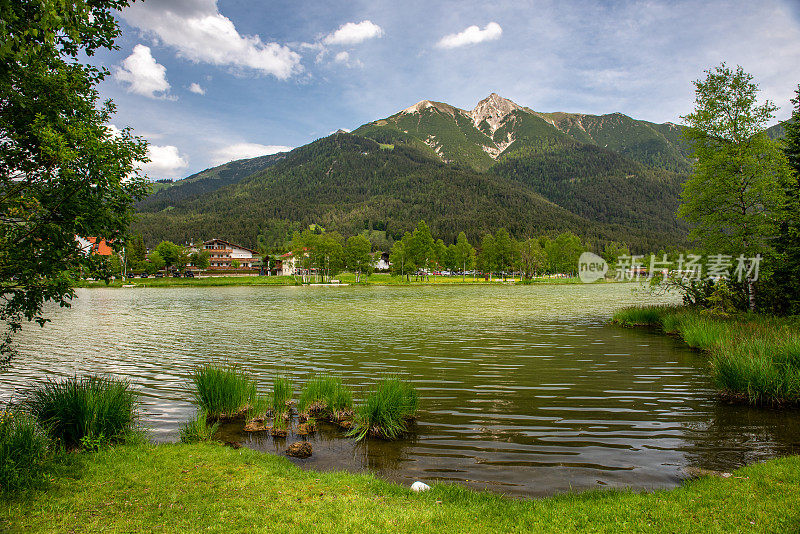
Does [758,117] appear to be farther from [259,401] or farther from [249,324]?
[249,324]

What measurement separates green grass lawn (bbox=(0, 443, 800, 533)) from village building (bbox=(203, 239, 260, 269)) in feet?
527

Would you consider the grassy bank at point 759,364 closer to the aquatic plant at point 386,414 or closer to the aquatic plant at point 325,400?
the aquatic plant at point 386,414

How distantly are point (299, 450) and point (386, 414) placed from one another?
236 cm

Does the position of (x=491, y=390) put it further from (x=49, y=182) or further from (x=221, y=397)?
(x=49, y=182)

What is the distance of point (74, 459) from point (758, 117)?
35.8 metres

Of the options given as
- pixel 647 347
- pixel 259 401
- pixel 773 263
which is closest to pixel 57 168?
pixel 259 401

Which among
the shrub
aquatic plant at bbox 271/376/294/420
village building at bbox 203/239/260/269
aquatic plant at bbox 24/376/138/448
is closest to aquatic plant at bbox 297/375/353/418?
aquatic plant at bbox 271/376/294/420

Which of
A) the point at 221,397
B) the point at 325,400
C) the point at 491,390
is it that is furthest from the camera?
the point at 491,390

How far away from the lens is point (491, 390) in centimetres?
1430

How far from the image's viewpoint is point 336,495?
668 cm

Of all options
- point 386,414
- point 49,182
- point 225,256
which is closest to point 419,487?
point 386,414

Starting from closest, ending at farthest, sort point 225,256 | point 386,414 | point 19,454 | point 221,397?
point 19,454
point 386,414
point 221,397
point 225,256

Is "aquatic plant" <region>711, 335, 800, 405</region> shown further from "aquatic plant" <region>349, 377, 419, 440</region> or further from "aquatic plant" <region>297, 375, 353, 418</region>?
"aquatic plant" <region>297, 375, 353, 418</region>

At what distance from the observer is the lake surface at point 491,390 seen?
871cm
